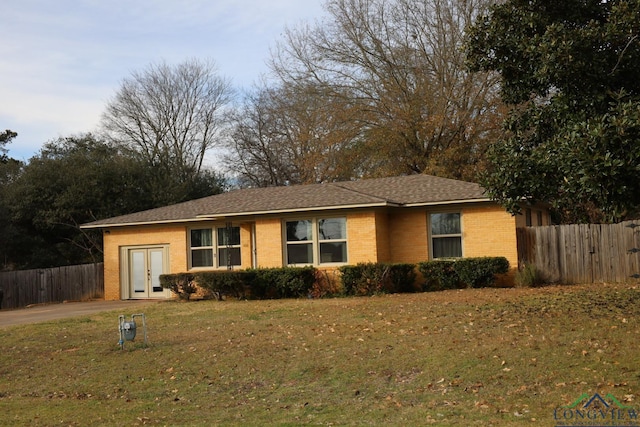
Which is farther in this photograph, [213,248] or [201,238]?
[201,238]

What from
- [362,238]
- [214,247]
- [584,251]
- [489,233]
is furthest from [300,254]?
[584,251]

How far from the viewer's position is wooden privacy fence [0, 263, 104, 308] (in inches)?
1077

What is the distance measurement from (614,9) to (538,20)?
1.62 meters

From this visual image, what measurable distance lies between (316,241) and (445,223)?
14.4 feet

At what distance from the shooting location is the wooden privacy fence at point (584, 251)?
21.5m

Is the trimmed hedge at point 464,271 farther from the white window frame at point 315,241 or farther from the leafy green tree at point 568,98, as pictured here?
the leafy green tree at point 568,98

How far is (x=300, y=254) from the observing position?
923 inches

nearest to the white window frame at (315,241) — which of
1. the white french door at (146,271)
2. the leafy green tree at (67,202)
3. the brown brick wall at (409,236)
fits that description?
the brown brick wall at (409,236)

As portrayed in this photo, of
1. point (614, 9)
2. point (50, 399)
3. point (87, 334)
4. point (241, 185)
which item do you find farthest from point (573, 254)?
point (241, 185)

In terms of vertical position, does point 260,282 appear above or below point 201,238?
below

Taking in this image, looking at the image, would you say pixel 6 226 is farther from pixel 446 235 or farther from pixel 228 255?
pixel 446 235

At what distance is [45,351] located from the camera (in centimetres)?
1366

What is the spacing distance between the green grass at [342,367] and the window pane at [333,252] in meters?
6.00

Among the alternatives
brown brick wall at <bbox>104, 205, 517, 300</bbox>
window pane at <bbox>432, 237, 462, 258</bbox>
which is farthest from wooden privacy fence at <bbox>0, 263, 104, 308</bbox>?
window pane at <bbox>432, 237, 462, 258</bbox>
